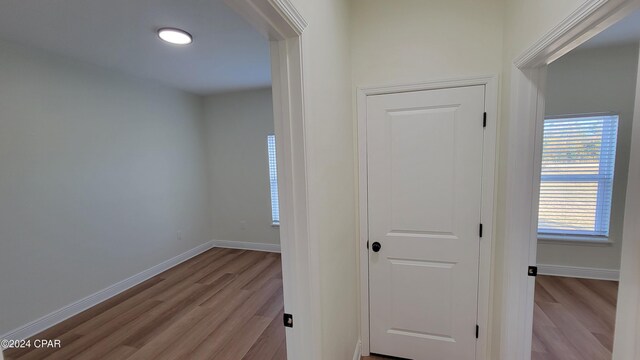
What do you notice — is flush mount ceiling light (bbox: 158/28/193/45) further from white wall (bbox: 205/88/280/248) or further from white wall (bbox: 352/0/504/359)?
white wall (bbox: 205/88/280/248)

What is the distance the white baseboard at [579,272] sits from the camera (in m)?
3.14

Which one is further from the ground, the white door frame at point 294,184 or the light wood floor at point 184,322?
the white door frame at point 294,184

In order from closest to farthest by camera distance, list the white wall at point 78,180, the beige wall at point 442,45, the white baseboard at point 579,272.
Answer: the beige wall at point 442,45 < the white wall at point 78,180 < the white baseboard at point 579,272

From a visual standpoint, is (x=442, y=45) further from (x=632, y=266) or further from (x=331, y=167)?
(x=632, y=266)

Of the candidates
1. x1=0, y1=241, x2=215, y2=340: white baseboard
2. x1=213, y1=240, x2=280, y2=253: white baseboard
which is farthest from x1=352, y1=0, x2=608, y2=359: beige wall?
x1=0, y1=241, x2=215, y2=340: white baseboard

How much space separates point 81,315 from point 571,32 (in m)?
4.33

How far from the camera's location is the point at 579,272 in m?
3.23

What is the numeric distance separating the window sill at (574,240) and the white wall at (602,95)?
46 millimetres

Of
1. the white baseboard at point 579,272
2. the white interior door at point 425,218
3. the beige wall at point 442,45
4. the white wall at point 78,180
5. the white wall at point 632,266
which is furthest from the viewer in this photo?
the white baseboard at point 579,272

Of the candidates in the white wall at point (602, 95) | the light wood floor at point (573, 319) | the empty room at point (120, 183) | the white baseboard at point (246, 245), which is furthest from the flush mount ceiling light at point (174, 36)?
the white wall at point (602, 95)

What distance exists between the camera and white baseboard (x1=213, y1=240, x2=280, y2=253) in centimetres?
440

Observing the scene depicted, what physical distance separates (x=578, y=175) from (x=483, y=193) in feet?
7.98

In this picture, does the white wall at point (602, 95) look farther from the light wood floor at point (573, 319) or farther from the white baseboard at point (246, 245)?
the white baseboard at point (246, 245)

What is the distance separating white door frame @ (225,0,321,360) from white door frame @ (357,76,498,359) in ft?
3.07
